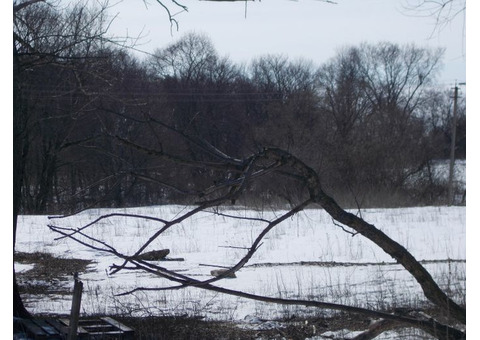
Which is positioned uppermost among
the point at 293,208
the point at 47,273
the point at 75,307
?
the point at 293,208

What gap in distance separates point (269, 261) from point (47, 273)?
3593mm

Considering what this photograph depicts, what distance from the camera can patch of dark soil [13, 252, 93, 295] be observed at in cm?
939

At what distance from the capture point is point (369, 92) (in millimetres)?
27703

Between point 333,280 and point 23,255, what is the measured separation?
5.97m

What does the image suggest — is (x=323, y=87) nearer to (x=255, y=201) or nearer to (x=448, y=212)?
(x=448, y=212)

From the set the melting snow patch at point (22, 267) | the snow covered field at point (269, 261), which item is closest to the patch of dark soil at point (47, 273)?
the melting snow patch at point (22, 267)

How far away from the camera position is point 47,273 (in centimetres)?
1082

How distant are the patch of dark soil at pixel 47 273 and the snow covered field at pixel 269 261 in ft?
0.84

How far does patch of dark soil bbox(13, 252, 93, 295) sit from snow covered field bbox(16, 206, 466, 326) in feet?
0.84

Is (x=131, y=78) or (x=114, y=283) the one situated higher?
(x=131, y=78)

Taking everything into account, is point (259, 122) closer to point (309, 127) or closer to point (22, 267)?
point (309, 127)

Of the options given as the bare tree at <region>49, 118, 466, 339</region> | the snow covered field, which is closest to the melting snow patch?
the snow covered field

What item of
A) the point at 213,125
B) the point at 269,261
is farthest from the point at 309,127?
the point at 269,261

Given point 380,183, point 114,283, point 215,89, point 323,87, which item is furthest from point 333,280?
point 380,183
